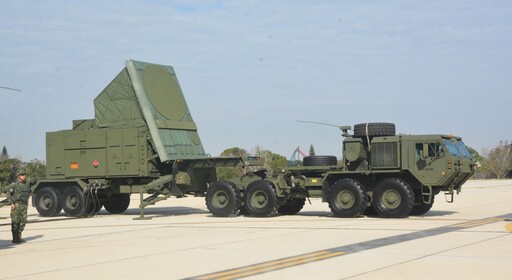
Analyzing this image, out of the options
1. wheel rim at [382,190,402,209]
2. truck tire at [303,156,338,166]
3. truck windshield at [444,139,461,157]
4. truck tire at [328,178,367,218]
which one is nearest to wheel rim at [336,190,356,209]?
truck tire at [328,178,367,218]

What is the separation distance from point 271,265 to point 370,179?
11.9 m

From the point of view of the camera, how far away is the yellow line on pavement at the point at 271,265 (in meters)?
10.7

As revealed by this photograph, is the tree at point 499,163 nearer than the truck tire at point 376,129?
No

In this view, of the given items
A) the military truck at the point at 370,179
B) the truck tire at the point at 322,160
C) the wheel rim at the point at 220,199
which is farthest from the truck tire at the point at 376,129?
the wheel rim at the point at 220,199

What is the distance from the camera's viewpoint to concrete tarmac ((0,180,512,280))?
1099cm

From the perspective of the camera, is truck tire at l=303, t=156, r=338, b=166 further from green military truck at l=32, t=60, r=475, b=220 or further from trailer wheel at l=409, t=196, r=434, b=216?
trailer wheel at l=409, t=196, r=434, b=216

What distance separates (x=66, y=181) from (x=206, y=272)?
16.5m

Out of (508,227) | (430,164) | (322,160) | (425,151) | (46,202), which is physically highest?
(425,151)

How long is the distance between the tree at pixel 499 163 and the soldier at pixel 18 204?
107108mm

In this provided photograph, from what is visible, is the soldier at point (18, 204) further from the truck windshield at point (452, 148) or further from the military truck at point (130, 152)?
the truck windshield at point (452, 148)

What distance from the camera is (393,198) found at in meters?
22.1

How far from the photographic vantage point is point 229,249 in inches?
554

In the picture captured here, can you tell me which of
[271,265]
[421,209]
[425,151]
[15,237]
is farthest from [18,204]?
[421,209]

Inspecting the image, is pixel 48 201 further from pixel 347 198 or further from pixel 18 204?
pixel 347 198
